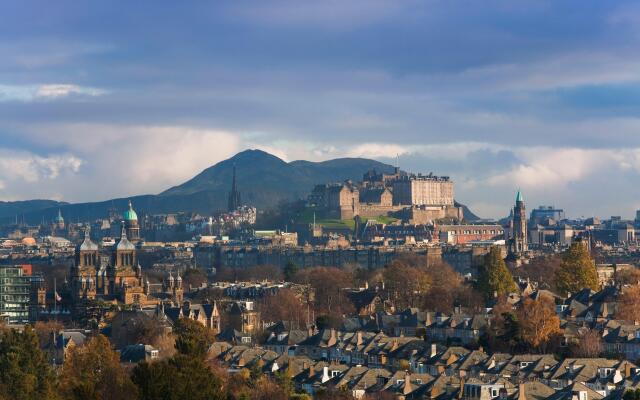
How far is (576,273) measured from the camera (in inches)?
6112

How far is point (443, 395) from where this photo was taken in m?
92.6

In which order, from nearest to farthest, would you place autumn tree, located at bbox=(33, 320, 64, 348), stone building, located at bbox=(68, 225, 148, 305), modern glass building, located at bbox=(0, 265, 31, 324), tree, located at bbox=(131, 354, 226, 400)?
tree, located at bbox=(131, 354, 226, 400) → autumn tree, located at bbox=(33, 320, 64, 348) → modern glass building, located at bbox=(0, 265, 31, 324) → stone building, located at bbox=(68, 225, 148, 305)

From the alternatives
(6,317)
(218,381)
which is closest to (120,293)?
(6,317)

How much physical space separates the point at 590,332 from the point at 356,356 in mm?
14605

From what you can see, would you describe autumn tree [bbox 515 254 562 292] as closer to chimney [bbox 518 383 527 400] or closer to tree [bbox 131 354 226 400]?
chimney [bbox 518 383 527 400]

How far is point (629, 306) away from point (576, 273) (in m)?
25.4

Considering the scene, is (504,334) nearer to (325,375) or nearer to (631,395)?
(325,375)

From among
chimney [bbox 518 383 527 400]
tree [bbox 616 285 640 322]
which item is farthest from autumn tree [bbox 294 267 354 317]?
chimney [bbox 518 383 527 400]

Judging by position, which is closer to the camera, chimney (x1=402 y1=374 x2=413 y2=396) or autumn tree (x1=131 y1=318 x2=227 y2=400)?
autumn tree (x1=131 y1=318 x2=227 y2=400)

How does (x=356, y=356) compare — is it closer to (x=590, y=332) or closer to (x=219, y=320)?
(x=590, y=332)

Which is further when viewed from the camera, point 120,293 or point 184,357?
point 120,293

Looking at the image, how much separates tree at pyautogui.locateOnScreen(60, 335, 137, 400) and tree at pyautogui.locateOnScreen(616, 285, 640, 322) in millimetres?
36766

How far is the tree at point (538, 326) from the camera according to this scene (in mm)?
114125

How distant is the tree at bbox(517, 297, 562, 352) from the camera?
114 metres
